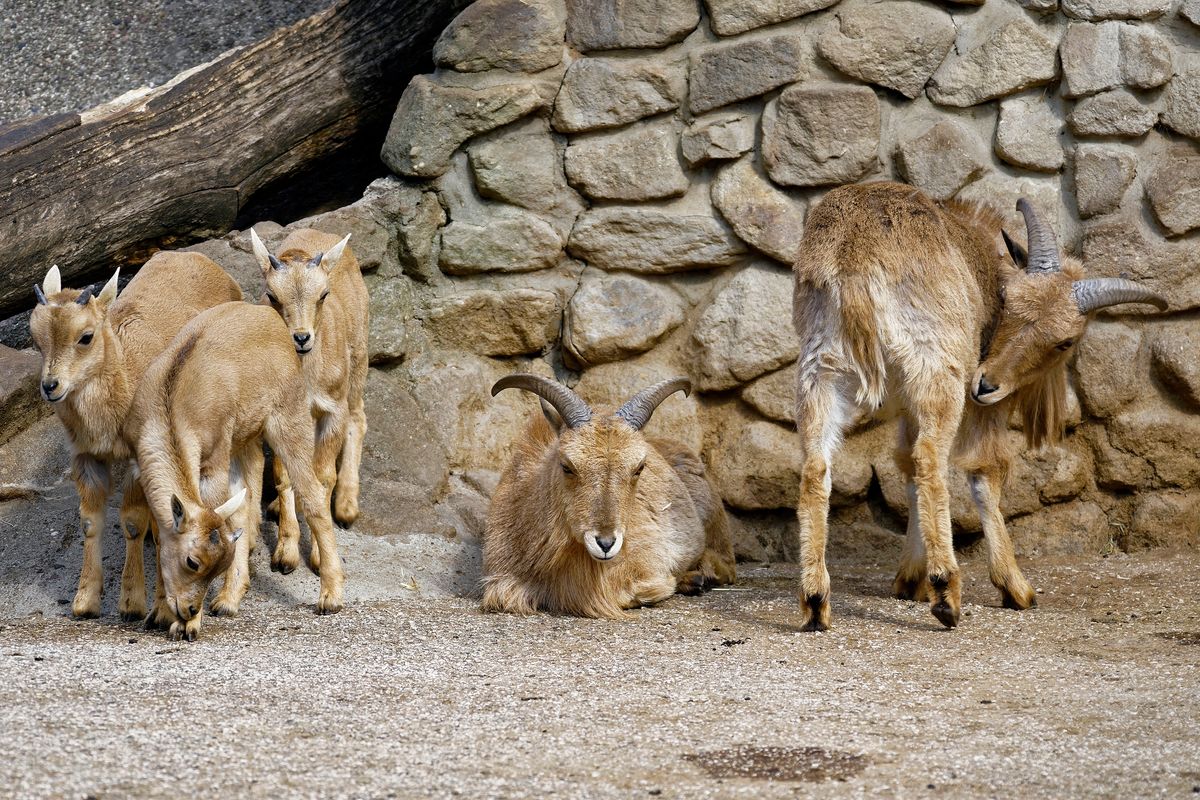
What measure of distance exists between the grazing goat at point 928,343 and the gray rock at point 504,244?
1.81 meters

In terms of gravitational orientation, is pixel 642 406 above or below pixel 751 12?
below

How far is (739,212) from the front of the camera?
7383 millimetres

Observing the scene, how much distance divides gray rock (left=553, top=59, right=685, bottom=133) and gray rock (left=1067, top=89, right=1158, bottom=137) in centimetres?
208

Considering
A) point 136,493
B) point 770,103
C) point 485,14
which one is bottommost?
point 136,493

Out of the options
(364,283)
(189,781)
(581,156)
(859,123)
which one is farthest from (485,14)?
(189,781)

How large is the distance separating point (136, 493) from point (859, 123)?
13.1 ft

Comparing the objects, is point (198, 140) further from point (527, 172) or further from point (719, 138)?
point (719, 138)

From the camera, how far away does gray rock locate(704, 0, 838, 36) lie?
733 cm

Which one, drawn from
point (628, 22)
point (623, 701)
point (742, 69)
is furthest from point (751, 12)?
point (623, 701)

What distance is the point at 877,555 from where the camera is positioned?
738 cm

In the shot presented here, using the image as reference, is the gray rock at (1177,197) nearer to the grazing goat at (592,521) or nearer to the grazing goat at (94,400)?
the grazing goat at (592,521)

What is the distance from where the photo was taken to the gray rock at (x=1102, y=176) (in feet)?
23.6

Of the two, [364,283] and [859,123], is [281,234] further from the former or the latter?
[859,123]

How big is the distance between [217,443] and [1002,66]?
4.32 metres
